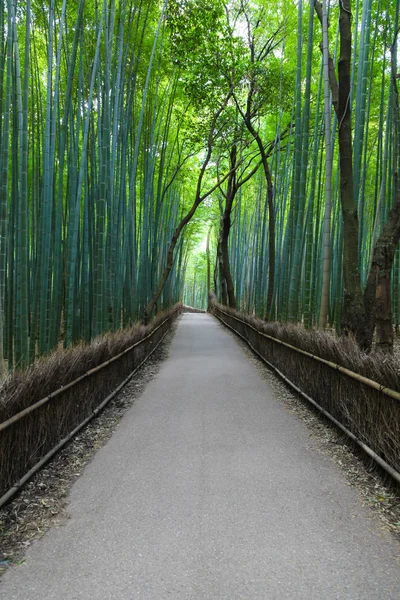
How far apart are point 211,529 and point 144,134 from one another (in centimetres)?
704

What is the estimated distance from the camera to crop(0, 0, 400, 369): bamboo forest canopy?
4.25m

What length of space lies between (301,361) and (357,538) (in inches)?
106

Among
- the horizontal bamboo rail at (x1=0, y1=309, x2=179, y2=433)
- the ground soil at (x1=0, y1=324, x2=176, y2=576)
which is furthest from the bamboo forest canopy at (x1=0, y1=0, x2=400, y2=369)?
the ground soil at (x1=0, y1=324, x2=176, y2=576)

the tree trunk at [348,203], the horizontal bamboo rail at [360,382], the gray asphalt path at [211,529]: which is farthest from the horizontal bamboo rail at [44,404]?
the tree trunk at [348,203]

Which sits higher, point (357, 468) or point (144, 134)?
point (144, 134)

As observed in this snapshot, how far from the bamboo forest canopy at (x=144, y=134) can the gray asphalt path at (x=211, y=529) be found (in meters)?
1.62

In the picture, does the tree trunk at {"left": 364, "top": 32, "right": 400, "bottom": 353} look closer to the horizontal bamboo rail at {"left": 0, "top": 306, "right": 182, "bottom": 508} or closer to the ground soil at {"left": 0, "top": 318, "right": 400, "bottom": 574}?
the ground soil at {"left": 0, "top": 318, "right": 400, "bottom": 574}

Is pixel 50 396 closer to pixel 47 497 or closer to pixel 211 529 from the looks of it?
pixel 47 497

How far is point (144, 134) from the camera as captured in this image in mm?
7762

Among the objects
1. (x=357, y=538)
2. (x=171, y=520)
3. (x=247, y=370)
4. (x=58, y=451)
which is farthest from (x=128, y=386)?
(x=357, y=538)

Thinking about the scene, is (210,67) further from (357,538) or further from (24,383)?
(357,538)

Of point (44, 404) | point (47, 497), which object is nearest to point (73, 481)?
point (47, 497)

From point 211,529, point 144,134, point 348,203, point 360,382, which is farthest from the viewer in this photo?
point 144,134

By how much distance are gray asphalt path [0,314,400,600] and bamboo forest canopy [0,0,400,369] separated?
162 cm
